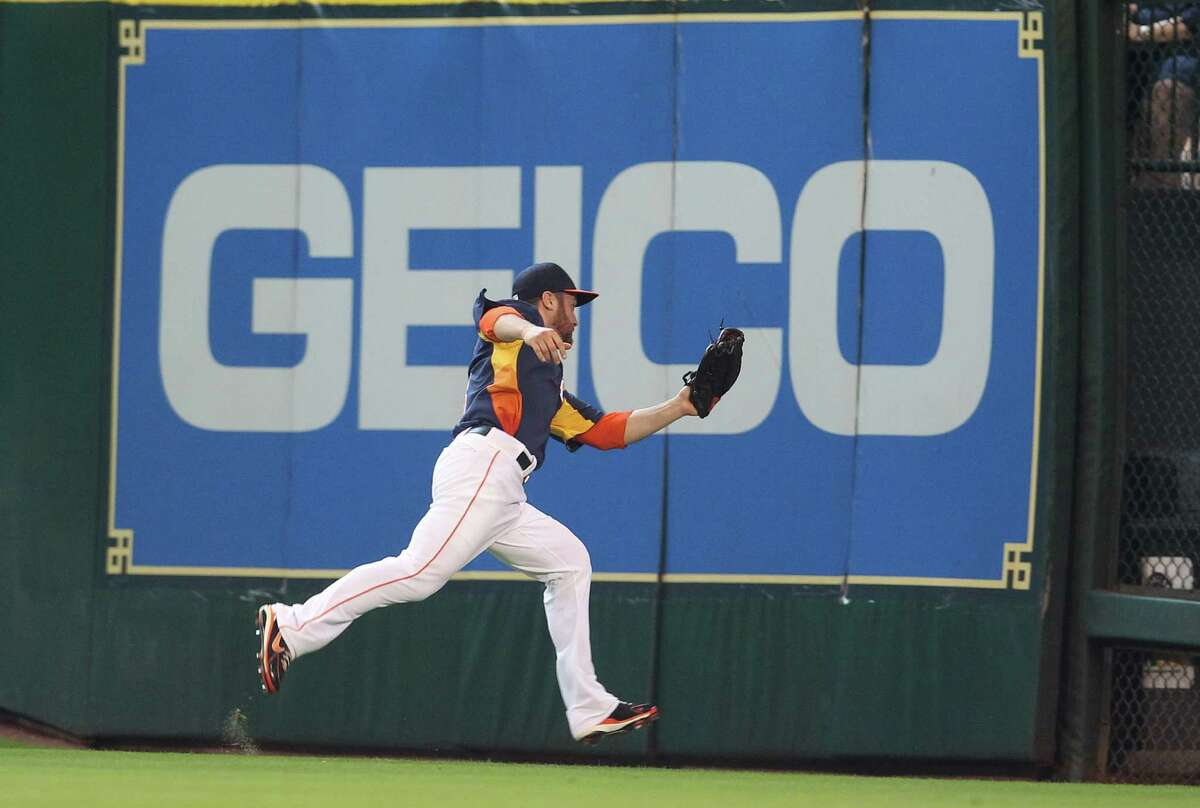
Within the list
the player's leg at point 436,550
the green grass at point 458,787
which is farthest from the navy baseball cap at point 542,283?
the green grass at point 458,787

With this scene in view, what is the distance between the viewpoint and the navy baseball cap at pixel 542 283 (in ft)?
20.7

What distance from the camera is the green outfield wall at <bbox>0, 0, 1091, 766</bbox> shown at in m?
7.07

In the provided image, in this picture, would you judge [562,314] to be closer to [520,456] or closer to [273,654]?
[520,456]

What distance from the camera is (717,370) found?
6.17 metres

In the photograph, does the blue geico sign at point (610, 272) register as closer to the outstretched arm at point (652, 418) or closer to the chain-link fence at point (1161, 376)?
the chain-link fence at point (1161, 376)

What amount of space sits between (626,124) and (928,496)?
2062mm

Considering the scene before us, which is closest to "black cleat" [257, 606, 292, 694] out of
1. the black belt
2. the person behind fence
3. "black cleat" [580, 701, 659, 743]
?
the black belt

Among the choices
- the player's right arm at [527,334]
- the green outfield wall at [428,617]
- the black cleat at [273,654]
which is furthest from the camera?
the green outfield wall at [428,617]

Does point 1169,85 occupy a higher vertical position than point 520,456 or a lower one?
higher

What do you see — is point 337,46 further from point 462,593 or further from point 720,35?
point 462,593

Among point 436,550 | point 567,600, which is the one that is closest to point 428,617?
point 567,600

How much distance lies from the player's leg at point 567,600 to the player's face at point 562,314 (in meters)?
0.69

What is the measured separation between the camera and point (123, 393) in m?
7.59

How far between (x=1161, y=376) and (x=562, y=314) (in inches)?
102
